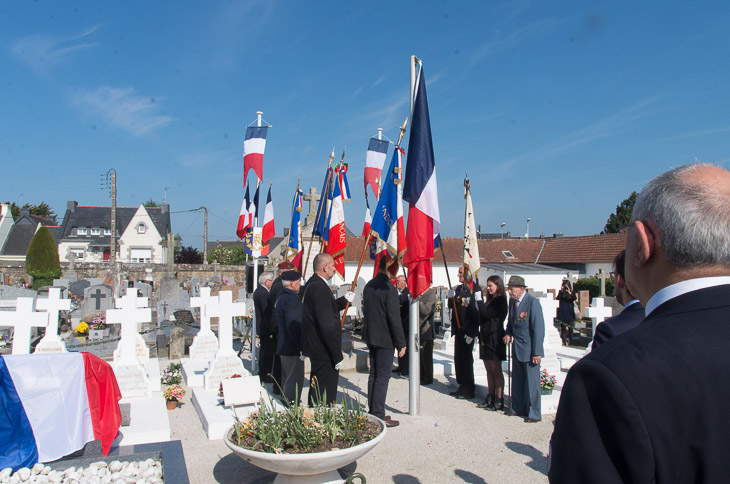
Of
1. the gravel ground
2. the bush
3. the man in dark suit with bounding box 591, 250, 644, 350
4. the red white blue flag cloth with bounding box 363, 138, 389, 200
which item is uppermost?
the red white blue flag cloth with bounding box 363, 138, 389, 200

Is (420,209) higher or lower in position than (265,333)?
higher

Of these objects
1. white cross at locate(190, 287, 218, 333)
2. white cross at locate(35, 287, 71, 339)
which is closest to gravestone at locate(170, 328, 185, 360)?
white cross at locate(190, 287, 218, 333)

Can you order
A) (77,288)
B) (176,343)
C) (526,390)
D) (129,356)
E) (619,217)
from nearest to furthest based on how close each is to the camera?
(526,390) < (129,356) < (176,343) < (77,288) < (619,217)

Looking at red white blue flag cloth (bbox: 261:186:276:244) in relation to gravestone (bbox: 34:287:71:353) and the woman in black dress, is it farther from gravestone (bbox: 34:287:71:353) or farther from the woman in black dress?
the woman in black dress

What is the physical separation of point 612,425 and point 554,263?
4078 centimetres

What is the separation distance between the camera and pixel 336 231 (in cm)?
1105

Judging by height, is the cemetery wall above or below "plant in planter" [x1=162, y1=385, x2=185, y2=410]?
above

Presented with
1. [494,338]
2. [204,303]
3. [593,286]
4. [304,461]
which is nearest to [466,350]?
[494,338]

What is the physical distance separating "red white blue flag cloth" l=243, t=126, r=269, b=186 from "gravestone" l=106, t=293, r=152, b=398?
3930mm

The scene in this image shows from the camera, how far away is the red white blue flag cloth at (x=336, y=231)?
36.1 ft

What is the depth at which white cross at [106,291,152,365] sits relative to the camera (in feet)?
28.0

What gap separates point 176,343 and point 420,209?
7.76 metres

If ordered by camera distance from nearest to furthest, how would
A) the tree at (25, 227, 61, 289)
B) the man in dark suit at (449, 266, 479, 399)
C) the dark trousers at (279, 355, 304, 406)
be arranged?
the dark trousers at (279, 355, 304, 406)
the man in dark suit at (449, 266, 479, 399)
the tree at (25, 227, 61, 289)

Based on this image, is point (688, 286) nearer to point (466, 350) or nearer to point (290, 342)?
point (290, 342)
